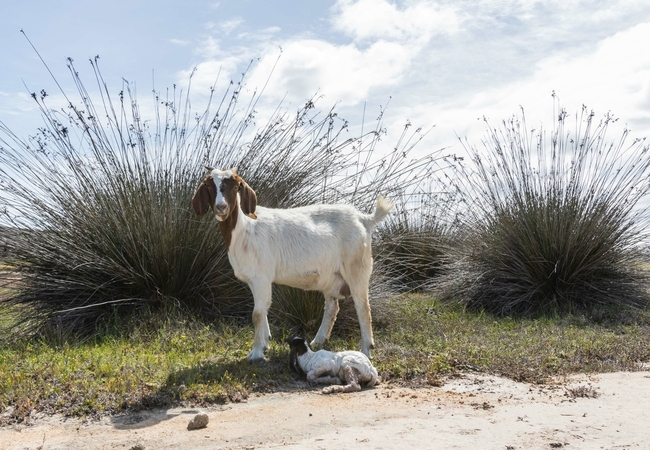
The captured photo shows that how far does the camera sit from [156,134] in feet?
26.4

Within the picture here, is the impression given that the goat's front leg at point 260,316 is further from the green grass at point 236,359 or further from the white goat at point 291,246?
the green grass at point 236,359

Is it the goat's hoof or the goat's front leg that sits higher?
the goat's front leg

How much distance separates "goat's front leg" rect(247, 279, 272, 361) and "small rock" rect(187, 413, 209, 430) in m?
1.45

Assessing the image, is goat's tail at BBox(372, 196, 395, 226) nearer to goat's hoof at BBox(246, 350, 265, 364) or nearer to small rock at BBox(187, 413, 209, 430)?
goat's hoof at BBox(246, 350, 265, 364)

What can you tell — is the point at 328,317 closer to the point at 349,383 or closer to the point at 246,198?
the point at 349,383

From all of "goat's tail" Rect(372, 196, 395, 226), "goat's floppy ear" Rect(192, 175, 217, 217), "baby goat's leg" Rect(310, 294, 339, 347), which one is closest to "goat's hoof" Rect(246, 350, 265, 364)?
"baby goat's leg" Rect(310, 294, 339, 347)

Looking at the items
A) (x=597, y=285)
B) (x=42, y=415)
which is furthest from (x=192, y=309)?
(x=597, y=285)

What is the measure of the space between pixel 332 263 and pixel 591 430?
2.79m

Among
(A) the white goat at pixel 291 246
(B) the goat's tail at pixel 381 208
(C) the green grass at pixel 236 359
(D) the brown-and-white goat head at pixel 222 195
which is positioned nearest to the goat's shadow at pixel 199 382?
(C) the green grass at pixel 236 359

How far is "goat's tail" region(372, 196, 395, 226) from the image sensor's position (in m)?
6.40

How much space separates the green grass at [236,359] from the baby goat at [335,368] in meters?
0.21

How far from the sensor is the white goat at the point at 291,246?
5.56 meters

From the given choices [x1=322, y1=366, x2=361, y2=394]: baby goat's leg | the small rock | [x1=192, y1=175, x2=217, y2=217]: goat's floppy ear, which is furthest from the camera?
[x1=192, y1=175, x2=217, y2=217]: goat's floppy ear

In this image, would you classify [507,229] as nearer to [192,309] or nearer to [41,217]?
[192,309]
